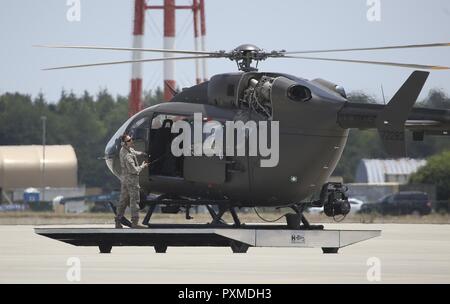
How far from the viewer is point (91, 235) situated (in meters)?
19.9

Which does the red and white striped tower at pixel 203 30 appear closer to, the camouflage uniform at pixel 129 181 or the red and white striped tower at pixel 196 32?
the red and white striped tower at pixel 196 32

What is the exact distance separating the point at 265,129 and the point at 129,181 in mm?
2646

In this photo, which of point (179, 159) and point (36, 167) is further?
point (36, 167)

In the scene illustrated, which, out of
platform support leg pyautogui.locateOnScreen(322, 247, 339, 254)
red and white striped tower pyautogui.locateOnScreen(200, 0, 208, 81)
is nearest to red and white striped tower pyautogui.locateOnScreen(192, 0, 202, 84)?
red and white striped tower pyautogui.locateOnScreen(200, 0, 208, 81)

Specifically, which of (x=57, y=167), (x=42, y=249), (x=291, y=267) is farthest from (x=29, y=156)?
(x=291, y=267)

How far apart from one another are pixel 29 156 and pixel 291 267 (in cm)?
6467

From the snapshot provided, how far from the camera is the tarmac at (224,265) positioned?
14.6 m

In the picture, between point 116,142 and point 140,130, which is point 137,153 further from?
point 116,142

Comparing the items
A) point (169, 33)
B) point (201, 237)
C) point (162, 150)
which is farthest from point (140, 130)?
point (169, 33)

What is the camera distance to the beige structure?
79438 mm

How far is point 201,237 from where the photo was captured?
19.8m

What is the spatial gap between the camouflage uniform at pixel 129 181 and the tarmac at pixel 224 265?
82 centimetres
